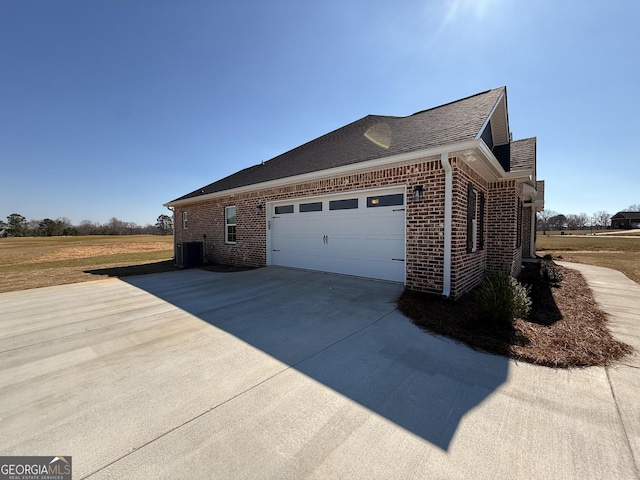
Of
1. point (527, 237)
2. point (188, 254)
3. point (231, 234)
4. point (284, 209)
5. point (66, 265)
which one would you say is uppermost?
point (284, 209)

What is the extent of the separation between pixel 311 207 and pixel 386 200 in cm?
259

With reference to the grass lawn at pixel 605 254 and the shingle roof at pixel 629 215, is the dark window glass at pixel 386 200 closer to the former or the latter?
the grass lawn at pixel 605 254

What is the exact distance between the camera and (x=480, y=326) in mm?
Answer: 3957

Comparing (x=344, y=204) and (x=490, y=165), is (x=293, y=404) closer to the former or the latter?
(x=344, y=204)

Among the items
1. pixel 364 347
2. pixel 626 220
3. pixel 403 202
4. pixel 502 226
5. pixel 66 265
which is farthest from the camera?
pixel 626 220

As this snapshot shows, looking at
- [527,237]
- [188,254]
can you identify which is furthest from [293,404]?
[527,237]

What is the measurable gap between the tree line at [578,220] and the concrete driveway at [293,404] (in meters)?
89.4

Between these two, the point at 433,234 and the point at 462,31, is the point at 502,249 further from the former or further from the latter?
the point at 462,31

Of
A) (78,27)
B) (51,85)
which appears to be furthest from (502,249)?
(51,85)

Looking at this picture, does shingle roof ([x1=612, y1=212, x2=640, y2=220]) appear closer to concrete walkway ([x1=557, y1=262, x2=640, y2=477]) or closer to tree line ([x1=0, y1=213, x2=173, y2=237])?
concrete walkway ([x1=557, y1=262, x2=640, y2=477])

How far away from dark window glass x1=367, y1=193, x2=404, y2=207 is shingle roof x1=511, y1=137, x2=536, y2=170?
4.32m

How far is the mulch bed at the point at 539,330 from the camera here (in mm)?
3131

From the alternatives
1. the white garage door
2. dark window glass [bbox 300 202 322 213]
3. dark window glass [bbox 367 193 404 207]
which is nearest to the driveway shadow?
the white garage door

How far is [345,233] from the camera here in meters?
7.27
